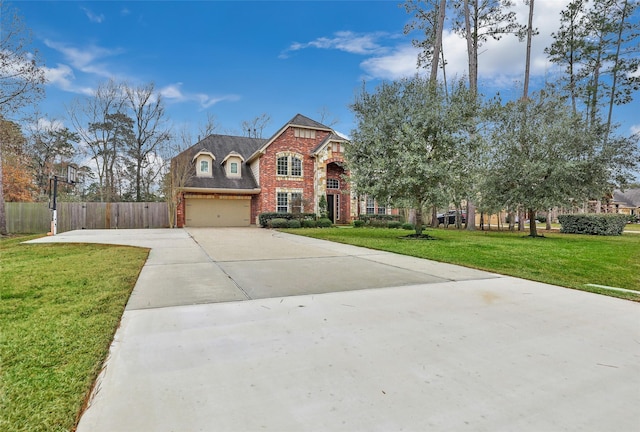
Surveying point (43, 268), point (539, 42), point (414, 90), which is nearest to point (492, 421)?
point (43, 268)

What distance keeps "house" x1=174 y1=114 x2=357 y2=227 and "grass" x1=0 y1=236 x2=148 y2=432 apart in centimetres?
1531

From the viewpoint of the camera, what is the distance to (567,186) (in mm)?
12914

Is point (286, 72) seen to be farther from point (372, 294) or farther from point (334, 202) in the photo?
point (372, 294)

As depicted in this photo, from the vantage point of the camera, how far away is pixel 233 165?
22594mm

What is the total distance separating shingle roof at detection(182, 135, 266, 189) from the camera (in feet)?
70.4

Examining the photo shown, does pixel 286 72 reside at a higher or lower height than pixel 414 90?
higher

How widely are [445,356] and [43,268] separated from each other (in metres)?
7.13

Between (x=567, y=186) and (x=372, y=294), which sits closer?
(x=372, y=294)

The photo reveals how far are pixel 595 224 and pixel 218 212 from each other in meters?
21.9

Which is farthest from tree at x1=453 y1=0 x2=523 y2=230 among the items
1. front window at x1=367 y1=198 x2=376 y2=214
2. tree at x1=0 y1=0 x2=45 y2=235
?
tree at x1=0 y1=0 x2=45 y2=235

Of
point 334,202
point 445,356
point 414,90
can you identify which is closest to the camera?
point 445,356

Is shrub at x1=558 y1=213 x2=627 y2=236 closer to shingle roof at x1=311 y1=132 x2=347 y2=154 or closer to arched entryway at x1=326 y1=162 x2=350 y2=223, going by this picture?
arched entryway at x1=326 y1=162 x2=350 y2=223

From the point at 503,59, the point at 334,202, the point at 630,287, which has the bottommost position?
the point at 630,287

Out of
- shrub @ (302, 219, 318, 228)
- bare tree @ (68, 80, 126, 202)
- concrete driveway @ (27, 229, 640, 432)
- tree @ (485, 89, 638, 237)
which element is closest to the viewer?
concrete driveway @ (27, 229, 640, 432)
